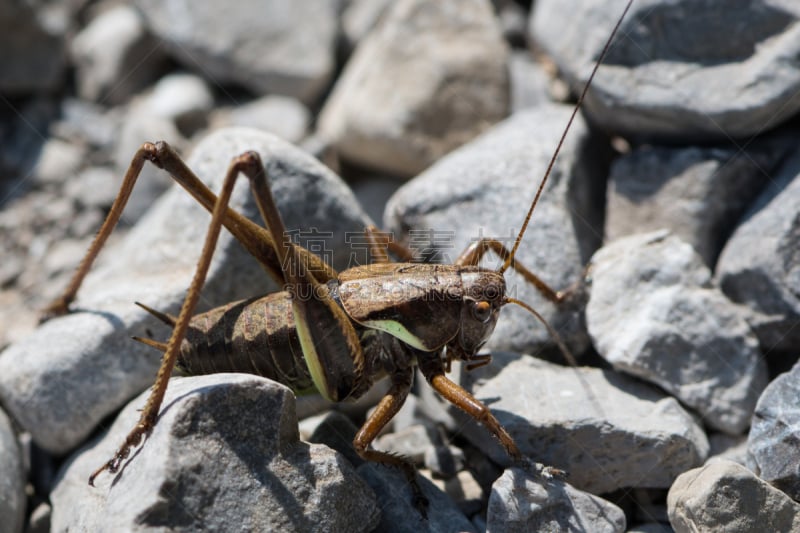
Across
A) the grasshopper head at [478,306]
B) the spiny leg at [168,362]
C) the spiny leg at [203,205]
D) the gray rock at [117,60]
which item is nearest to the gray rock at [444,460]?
the grasshopper head at [478,306]

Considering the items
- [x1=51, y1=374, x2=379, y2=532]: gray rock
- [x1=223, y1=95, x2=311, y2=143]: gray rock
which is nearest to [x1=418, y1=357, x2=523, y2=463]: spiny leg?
[x1=51, y1=374, x2=379, y2=532]: gray rock

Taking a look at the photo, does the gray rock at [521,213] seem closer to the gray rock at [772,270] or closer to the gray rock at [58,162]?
the gray rock at [772,270]

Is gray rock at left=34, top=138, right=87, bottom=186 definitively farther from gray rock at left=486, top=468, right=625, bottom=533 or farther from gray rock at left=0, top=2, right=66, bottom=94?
gray rock at left=486, top=468, right=625, bottom=533

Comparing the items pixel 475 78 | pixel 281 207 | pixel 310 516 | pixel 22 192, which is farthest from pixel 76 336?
pixel 475 78

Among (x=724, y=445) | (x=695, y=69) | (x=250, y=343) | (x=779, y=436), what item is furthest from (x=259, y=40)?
(x=779, y=436)

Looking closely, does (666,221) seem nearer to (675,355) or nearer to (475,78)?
(675,355)
